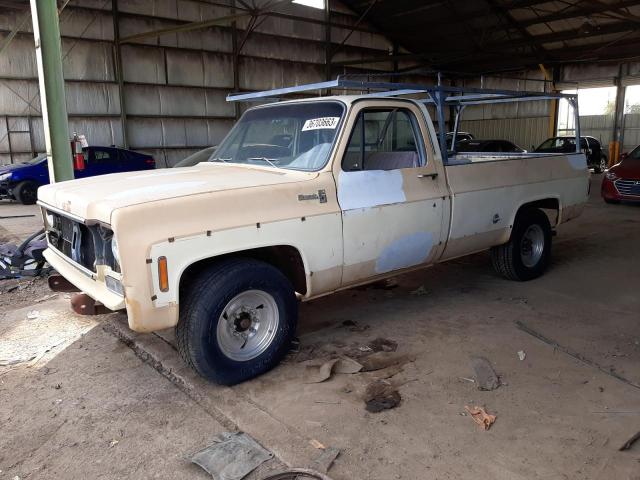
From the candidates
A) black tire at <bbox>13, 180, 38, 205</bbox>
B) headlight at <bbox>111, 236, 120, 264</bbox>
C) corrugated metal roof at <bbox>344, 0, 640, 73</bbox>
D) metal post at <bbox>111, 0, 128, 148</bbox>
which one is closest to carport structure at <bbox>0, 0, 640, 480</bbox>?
headlight at <bbox>111, 236, 120, 264</bbox>

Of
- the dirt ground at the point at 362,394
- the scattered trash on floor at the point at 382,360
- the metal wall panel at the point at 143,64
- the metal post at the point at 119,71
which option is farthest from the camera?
the metal wall panel at the point at 143,64

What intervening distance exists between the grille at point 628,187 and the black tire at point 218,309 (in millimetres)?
10584

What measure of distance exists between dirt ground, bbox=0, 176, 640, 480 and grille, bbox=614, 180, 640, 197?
24.1ft

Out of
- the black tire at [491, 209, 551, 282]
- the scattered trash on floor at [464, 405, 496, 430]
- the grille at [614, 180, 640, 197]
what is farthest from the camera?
the grille at [614, 180, 640, 197]

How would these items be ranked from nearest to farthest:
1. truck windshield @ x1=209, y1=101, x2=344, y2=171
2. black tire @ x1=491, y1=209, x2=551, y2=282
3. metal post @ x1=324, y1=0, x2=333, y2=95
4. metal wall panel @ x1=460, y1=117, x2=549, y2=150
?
truck windshield @ x1=209, y1=101, x2=344, y2=171
black tire @ x1=491, y1=209, x2=551, y2=282
metal post @ x1=324, y1=0, x2=333, y2=95
metal wall panel @ x1=460, y1=117, x2=549, y2=150

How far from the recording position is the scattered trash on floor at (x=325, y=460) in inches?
106

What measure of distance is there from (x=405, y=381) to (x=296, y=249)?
120cm

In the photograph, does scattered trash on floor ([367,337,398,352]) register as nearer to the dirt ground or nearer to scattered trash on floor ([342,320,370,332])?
the dirt ground

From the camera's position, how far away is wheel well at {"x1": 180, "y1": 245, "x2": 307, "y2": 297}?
342cm

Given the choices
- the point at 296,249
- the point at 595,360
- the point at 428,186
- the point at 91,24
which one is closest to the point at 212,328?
the point at 296,249

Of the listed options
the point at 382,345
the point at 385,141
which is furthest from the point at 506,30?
the point at 382,345

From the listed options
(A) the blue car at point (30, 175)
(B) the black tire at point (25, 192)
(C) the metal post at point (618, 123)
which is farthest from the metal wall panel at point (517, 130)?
(B) the black tire at point (25, 192)

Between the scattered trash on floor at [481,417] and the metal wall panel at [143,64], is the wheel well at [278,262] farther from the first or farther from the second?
the metal wall panel at [143,64]

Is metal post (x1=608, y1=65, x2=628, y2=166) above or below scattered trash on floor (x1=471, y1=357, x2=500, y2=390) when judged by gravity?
above
